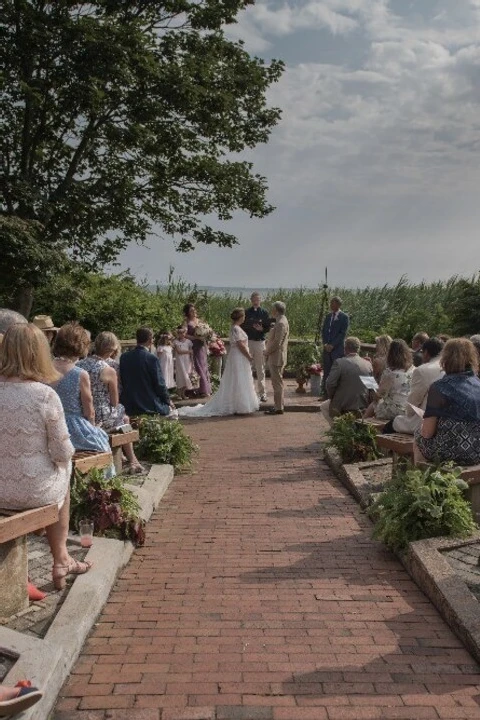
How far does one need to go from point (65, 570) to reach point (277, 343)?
10.4 metres

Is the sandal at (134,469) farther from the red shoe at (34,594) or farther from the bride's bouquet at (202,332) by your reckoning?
the bride's bouquet at (202,332)

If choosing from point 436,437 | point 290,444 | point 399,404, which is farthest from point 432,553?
point 290,444

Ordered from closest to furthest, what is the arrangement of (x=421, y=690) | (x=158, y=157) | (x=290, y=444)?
1. (x=421, y=690)
2. (x=290, y=444)
3. (x=158, y=157)

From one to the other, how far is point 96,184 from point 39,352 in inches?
742

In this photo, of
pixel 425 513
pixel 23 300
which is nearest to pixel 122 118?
pixel 23 300

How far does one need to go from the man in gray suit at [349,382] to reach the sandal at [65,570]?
6.03m

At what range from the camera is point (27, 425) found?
495cm

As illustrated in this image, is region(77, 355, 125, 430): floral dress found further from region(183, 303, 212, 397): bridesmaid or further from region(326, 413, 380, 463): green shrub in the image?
region(183, 303, 212, 397): bridesmaid

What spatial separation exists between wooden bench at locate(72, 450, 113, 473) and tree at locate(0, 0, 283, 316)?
1306cm

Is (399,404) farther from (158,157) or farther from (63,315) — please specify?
(158,157)

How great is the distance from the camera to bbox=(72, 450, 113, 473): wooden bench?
6613mm

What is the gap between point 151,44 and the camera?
21578mm

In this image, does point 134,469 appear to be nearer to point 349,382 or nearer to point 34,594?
point 349,382

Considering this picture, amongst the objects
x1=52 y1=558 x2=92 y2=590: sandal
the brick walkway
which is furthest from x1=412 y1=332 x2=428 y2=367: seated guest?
x1=52 y1=558 x2=92 y2=590: sandal
